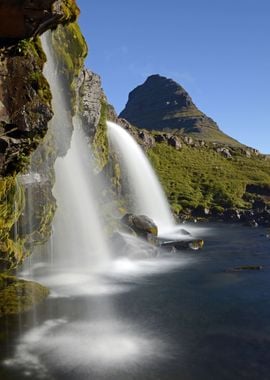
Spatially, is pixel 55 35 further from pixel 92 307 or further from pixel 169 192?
pixel 169 192

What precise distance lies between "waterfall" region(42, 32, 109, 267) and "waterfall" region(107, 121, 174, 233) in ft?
81.9

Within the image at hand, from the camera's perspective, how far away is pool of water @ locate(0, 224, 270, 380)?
1909 centimetres

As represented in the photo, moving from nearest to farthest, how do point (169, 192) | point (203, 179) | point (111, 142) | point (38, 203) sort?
point (38, 203), point (111, 142), point (169, 192), point (203, 179)

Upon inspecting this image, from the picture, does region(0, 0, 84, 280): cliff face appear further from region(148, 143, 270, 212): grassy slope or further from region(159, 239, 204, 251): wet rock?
region(148, 143, 270, 212): grassy slope

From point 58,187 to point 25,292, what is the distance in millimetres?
19366

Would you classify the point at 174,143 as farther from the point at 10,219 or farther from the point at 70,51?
the point at 10,219

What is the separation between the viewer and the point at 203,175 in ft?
415

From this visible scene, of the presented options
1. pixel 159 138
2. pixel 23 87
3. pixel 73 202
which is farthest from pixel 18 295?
pixel 159 138

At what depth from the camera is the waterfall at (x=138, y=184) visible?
80.1 m

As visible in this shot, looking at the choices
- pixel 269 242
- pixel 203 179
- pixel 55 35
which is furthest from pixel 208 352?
pixel 203 179

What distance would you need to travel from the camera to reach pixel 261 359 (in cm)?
2036

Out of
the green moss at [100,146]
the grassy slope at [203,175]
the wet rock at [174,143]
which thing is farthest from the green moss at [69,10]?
the wet rock at [174,143]

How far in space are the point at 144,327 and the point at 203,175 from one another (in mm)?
104827

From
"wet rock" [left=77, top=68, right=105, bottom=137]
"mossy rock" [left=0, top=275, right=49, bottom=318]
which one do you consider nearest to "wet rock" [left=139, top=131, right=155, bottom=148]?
"wet rock" [left=77, top=68, right=105, bottom=137]
